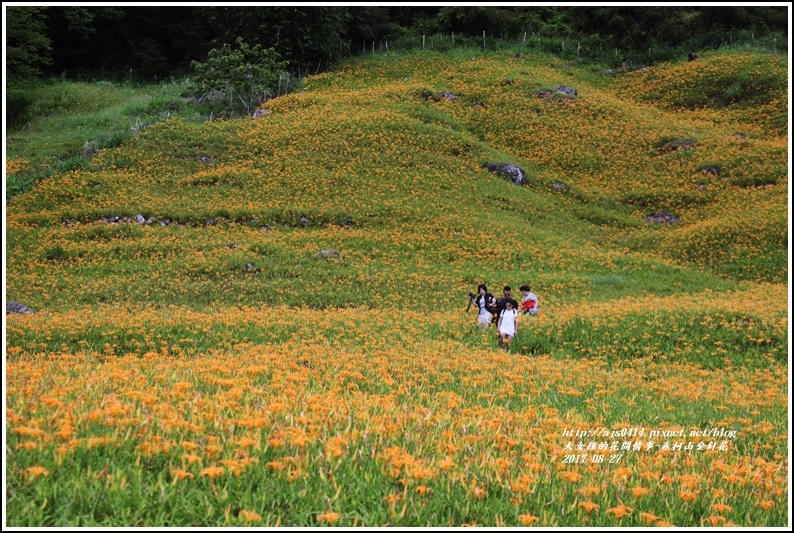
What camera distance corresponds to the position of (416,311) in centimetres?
1625

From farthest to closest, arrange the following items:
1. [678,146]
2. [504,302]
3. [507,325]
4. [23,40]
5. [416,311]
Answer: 1. [23,40]
2. [678,146]
3. [416,311]
4. [504,302]
5. [507,325]

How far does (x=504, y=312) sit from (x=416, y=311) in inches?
195

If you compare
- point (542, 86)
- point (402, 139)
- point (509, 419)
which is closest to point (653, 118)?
point (542, 86)

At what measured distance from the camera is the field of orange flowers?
11.3 ft

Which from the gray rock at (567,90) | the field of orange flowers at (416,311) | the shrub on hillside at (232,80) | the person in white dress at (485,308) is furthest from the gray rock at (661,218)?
the shrub on hillside at (232,80)

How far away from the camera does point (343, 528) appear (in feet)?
9.64

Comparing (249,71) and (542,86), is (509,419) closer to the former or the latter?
(249,71)

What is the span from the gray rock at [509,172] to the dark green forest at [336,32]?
2385cm

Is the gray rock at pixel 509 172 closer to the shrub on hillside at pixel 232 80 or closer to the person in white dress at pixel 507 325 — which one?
the shrub on hillside at pixel 232 80

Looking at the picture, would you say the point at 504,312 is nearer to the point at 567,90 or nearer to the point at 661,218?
the point at 661,218

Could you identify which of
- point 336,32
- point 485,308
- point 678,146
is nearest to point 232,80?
point 336,32

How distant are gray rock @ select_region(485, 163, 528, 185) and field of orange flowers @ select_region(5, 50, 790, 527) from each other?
0.85m

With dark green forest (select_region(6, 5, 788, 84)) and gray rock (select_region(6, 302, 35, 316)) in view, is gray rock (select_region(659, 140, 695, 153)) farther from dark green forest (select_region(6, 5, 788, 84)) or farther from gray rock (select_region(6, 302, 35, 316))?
gray rock (select_region(6, 302, 35, 316))

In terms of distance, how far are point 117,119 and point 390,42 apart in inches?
1203
